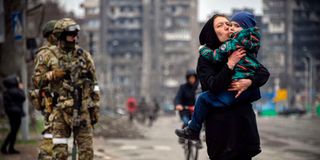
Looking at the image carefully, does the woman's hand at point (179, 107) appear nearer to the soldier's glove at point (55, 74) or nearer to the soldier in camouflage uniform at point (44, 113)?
the soldier in camouflage uniform at point (44, 113)

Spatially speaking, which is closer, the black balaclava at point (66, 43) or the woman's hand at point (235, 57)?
the woman's hand at point (235, 57)

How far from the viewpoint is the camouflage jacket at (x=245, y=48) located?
4.90 meters

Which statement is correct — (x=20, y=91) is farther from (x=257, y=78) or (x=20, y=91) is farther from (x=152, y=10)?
(x=152, y=10)

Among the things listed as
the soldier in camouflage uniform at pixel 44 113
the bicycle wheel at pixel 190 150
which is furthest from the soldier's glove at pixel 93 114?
the bicycle wheel at pixel 190 150

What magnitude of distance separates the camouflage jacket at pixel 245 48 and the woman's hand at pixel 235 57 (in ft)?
0.08

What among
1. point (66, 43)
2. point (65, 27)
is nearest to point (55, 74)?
point (66, 43)

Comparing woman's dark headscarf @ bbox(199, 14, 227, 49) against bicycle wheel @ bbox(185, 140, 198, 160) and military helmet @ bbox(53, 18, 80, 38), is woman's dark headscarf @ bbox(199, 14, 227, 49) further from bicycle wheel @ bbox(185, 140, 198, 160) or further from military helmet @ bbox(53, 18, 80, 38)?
bicycle wheel @ bbox(185, 140, 198, 160)

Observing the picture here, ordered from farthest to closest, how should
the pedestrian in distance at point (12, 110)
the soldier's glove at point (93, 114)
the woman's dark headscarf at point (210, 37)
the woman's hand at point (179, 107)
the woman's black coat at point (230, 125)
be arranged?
the pedestrian in distance at point (12, 110) → the woman's hand at point (179, 107) → the soldier's glove at point (93, 114) → the woman's dark headscarf at point (210, 37) → the woman's black coat at point (230, 125)

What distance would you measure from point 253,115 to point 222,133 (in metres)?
0.28

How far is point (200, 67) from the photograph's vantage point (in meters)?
5.04

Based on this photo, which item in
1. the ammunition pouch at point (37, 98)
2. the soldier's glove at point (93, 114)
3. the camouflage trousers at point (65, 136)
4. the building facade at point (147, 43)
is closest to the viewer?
the camouflage trousers at point (65, 136)

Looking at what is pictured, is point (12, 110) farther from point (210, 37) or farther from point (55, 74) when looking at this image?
point (210, 37)

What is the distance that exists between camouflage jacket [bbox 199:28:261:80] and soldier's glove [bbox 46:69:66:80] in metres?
2.62

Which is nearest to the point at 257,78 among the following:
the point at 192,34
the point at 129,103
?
the point at 129,103
